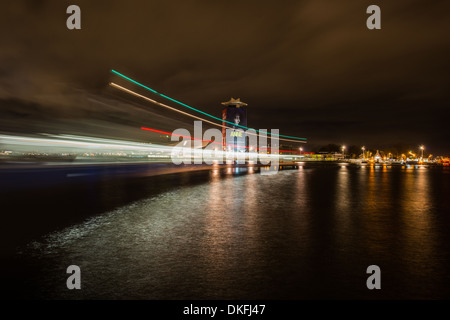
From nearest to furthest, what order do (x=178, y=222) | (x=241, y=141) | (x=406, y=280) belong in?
(x=406, y=280)
(x=178, y=222)
(x=241, y=141)

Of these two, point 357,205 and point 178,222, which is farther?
point 357,205

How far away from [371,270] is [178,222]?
382 centimetres

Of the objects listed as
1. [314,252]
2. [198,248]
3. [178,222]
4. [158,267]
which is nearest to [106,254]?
[158,267]

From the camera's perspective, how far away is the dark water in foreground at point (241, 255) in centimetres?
293

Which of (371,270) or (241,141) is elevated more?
(241,141)

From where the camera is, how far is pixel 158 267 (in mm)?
3502

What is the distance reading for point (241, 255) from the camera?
3969 mm

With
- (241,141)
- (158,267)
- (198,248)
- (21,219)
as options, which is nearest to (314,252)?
(198,248)

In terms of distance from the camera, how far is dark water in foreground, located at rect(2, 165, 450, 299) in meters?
2.93

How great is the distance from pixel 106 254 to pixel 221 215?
319 centimetres

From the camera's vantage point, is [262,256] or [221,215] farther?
[221,215]
